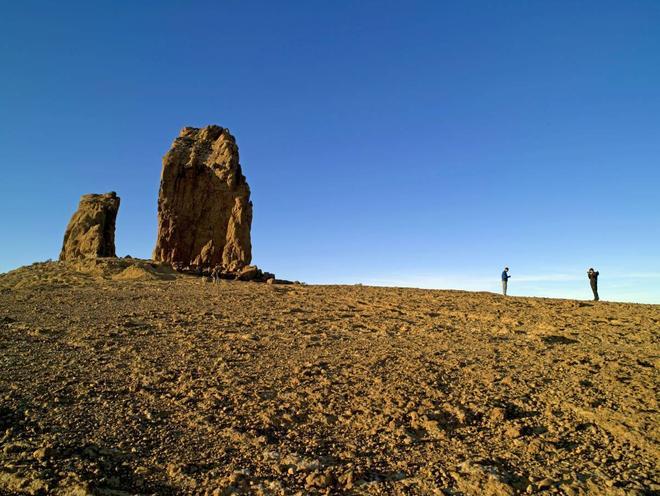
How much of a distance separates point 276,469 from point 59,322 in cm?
990

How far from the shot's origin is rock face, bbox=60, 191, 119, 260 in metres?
29.4

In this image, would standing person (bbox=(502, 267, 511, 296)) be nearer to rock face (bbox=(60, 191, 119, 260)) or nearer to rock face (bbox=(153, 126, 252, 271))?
rock face (bbox=(153, 126, 252, 271))

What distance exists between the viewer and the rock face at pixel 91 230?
96.5ft

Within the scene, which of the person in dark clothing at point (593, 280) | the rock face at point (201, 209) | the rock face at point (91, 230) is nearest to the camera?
the person in dark clothing at point (593, 280)

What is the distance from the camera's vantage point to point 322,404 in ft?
Result: 23.9

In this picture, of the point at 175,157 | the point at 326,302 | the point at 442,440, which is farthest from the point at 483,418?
the point at 175,157

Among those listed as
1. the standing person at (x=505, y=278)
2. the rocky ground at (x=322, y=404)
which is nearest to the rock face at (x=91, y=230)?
the rocky ground at (x=322, y=404)

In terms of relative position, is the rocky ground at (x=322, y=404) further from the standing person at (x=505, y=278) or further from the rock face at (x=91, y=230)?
the rock face at (x=91, y=230)

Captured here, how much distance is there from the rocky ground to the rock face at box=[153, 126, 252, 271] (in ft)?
52.8

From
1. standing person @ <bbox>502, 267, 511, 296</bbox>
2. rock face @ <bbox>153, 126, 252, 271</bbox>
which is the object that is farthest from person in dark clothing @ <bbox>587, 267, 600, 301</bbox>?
rock face @ <bbox>153, 126, 252, 271</bbox>

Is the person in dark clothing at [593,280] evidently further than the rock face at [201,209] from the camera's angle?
No

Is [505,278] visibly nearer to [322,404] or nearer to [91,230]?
[322,404]

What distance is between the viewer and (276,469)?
5.34 meters

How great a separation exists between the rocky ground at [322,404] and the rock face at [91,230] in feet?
54.1
